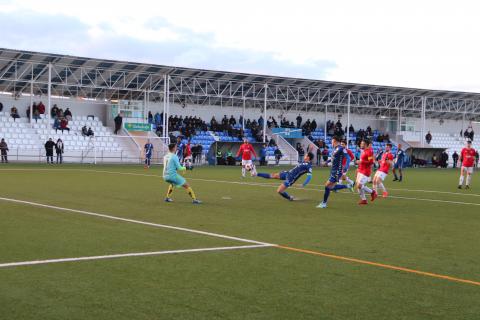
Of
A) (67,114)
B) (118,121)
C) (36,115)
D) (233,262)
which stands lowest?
(233,262)

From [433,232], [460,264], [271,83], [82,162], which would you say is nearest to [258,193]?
[433,232]

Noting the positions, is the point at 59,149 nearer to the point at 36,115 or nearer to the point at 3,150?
the point at 3,150

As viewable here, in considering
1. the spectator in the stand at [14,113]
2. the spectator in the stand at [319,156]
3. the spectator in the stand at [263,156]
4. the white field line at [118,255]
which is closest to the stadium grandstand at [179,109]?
the spectator in the stand at [14,113]

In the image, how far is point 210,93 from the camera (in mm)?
54781

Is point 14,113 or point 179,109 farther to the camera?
point 179,109

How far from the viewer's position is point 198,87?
54.1m

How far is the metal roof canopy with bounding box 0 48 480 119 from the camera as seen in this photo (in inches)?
1754

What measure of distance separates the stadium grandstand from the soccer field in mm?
31252

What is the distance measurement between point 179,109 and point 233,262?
167 feet

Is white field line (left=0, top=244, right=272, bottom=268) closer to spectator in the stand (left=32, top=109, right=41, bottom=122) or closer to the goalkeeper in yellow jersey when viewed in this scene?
the goalkeeper in yellow jersey

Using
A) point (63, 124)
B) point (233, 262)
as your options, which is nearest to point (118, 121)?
point (63, 124)

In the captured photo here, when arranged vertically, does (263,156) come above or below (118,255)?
above

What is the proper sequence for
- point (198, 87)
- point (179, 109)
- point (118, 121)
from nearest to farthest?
point (118, 121) < point (198, 87) < point (179, 109)

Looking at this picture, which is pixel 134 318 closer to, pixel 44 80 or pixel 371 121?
pixel 44 80
